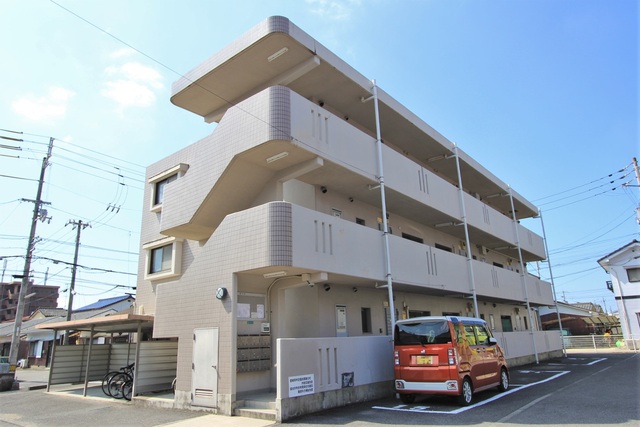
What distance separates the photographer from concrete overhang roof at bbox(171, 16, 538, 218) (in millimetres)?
11469

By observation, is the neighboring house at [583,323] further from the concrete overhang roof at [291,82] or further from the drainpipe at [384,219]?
the drainpipe at [384,219]

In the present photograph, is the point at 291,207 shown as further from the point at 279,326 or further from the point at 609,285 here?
the point at 609,285

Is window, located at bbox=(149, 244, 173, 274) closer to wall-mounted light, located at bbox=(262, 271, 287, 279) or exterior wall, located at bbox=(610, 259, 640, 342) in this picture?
wall-mounted light, located at bbox=(262, 271, 287, 279)

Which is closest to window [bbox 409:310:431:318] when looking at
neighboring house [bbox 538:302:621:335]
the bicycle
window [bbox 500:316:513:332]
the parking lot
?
the parking lot

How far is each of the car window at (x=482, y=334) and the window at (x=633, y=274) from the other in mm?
30238

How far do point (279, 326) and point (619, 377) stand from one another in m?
11.0

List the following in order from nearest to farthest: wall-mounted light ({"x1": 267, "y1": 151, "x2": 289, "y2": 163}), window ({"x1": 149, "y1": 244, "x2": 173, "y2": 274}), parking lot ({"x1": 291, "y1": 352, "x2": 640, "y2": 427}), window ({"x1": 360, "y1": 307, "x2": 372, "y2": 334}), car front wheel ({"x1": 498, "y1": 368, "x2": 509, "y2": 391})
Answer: parking lot ({"x1": 291, "y1": 352, "x2": 640, "y2": 427}) → wall-mounted light ({"x1": 267, "y1": 151, "x2": 289, "y2": 163}) → car front wheel ({"x1": 498, "y1": 368, "x2": 509, "y2": 391}) → window ({"x1": 360, "y1": 307, "x2": 372, "y2": 334}) → window ({"x1": 149, "y1": 244, "x2": 173, "y2": 274})

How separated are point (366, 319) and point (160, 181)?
9.16 metres

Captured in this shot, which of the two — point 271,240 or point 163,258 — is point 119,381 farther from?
point 271,240

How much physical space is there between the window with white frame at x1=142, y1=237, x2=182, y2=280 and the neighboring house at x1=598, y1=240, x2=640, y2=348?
33.8 m

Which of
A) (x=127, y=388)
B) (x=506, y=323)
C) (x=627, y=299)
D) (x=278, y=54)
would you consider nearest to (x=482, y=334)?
(x=278, y=54)

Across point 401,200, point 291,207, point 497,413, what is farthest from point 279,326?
point 401,200

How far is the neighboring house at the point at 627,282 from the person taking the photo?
32469 mm

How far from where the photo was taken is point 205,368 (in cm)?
990
